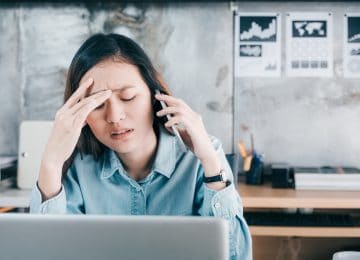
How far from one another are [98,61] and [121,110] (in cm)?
15

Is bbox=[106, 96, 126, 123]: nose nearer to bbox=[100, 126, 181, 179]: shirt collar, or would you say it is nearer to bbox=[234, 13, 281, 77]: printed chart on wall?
bbox=[100, 126, 181, 179]: shirt collar

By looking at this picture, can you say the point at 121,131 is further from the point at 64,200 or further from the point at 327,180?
the point at 327,180

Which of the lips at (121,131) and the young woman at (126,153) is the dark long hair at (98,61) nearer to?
the young woman at (126,153)

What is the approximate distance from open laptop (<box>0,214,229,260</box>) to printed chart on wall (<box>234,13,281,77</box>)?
192 cm

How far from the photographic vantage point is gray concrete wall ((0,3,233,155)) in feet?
8.17

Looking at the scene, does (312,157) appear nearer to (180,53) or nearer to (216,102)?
(216,102)

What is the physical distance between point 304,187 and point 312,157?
1.22ft

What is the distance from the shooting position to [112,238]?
0.63m

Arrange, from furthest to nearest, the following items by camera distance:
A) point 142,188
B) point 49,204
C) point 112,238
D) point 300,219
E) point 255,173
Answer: point 255,173
point 300,219
point 142,188
point 49,204
point 112,238

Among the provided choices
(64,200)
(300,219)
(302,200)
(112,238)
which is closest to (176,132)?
(64,200)

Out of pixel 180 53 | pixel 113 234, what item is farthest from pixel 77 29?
pixel 113 234

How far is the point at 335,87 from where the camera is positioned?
246 cm

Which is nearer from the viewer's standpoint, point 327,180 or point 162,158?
point 162,158

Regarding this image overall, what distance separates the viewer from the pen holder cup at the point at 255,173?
2285mm
